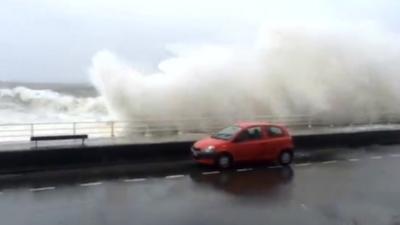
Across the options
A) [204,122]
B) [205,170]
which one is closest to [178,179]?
[205,170]

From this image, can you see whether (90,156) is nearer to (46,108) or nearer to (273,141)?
(273,141)

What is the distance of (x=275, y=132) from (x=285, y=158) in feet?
2.95

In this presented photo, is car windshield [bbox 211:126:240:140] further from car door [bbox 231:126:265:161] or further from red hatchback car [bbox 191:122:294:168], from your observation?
car door [bbox 231:126:265:161]

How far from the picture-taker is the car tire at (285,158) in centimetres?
1559

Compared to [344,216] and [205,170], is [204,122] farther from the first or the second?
[344,216]

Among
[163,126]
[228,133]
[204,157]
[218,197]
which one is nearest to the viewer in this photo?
[218,197]

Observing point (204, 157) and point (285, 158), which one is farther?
point (285, 158)

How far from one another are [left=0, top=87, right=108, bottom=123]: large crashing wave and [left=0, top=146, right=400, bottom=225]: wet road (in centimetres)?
2048

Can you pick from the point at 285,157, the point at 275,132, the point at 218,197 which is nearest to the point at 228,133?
the point at 275,132

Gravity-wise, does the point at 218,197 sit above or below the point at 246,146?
below

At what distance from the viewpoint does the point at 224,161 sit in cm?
1455

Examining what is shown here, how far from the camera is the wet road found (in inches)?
357

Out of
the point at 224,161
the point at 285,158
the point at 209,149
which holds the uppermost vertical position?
the point at 209,149

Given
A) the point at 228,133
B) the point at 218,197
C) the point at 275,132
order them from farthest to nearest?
1. the point at 275,132
2. the point at 228,133
3. the point at 218,197
